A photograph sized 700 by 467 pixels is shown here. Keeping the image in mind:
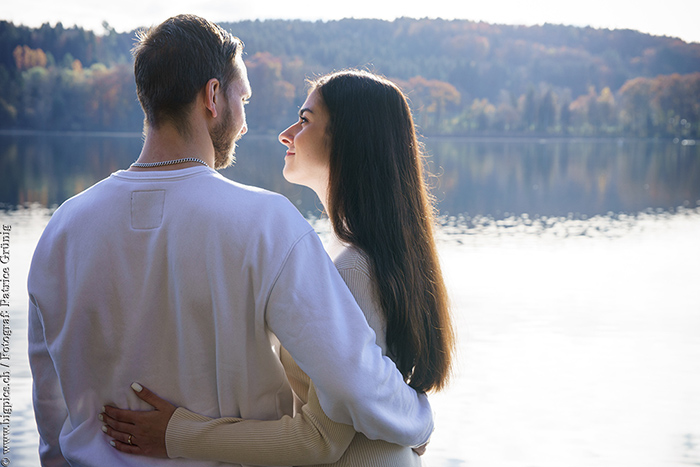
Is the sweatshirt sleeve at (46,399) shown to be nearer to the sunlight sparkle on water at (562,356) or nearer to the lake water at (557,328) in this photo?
the sunlight sparkle on water at (562,356)

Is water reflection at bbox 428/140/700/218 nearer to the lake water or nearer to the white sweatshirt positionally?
the lake water

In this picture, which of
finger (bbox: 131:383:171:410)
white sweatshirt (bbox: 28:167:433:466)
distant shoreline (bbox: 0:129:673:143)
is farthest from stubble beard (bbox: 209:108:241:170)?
distant shoreline (bbox: 0:129:673:143)

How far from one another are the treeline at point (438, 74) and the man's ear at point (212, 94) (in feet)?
189

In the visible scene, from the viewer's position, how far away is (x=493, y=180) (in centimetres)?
3069

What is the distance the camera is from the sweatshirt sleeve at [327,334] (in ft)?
3.87

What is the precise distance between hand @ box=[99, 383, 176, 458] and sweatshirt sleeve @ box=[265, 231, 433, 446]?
0.92 ft

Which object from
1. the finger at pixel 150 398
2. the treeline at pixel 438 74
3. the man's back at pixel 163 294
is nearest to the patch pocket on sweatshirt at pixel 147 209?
the man's back at pixel 163 294

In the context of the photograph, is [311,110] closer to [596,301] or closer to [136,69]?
[136,69]

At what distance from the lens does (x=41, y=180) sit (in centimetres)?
2475

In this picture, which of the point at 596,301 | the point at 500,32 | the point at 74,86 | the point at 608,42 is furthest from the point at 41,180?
the point at 608,42

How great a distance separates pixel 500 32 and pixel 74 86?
2120 inches

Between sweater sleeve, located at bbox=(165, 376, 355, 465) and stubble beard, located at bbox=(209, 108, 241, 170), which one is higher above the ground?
stubble beard, located at bbox=(209, 108, 241, 170)

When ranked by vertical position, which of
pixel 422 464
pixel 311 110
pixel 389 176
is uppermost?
pixel 311 110

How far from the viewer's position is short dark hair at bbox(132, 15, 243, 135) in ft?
4.17
